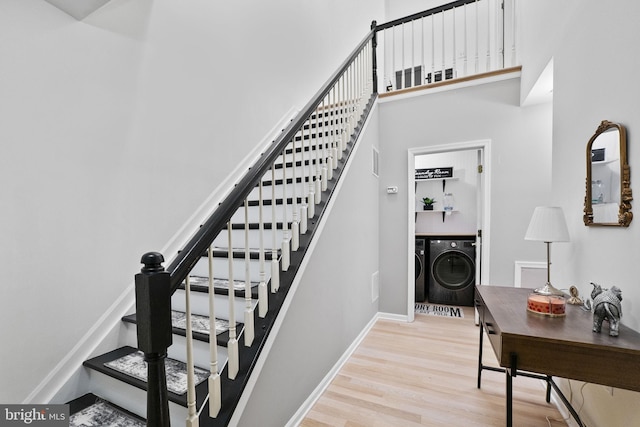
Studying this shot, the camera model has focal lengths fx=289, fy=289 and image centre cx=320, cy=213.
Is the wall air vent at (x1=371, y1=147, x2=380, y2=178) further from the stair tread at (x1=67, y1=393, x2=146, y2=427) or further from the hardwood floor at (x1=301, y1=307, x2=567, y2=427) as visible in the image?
the stair tread at (x1=67, y1=393, x2=146, y2=427)

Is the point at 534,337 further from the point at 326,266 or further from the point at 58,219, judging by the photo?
the point at 58,219

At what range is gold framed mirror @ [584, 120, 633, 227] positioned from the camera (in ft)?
4.03

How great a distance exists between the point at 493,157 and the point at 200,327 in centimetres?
326

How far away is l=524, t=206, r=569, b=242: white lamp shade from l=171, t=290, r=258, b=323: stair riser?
163 centimetres

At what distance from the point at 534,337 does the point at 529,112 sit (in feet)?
8.89

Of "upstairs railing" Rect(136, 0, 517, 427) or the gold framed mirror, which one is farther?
the gold framed mirror

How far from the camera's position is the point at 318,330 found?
6.55 feet

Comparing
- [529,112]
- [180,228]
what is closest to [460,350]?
[529,112]

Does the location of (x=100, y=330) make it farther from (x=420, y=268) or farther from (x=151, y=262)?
(x=420, y=268)

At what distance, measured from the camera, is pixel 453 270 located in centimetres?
425

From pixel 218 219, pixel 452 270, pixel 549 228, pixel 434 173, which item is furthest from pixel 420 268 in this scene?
pixel 218 219

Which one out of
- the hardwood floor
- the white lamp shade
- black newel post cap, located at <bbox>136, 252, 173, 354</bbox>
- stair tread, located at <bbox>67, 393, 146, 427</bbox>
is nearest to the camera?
black newel post cap, located at <bbox>136, 252, 173, 354</bbox>

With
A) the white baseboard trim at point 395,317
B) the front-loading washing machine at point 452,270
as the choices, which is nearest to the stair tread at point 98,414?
the white baseboard trim at point 395,317

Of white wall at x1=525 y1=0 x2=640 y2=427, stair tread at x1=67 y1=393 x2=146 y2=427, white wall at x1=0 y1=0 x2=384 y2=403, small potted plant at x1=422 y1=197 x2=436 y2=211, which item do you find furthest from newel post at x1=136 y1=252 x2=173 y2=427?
small potted plant at x1=422 y1=197 x2=436 y2=211
